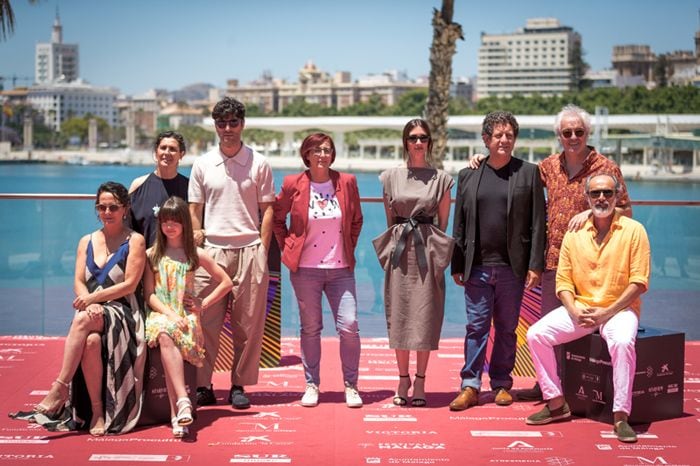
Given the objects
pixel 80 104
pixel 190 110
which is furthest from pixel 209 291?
pixel 80 104

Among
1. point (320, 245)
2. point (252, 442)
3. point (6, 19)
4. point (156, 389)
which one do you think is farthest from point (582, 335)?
point (6, 19)

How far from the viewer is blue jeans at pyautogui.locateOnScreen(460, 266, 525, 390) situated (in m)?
4.48

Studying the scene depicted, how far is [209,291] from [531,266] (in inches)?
60.6

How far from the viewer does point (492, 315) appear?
4613 millimetres

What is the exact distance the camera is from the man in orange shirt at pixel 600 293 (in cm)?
405

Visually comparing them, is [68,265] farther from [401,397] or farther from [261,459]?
[261,459]

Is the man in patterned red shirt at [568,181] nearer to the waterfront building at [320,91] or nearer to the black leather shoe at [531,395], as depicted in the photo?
the black leather shoe at [531,395]

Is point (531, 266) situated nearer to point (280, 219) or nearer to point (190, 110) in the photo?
point (280, 219)

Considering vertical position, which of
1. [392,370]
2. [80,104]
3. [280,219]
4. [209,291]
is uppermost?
[80,104]

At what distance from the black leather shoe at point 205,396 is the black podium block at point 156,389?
376 millimetres

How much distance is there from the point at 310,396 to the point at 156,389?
783mm

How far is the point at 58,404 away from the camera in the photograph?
4.06 meters

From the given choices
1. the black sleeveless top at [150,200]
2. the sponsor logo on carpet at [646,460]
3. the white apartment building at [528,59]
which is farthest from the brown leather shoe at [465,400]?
the white apartment building at [528,59]

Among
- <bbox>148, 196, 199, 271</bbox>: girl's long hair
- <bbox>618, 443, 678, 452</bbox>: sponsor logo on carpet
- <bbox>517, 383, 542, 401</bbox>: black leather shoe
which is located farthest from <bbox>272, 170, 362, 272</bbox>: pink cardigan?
<bbox>618, 443, 678, 452</bbox>: sponsor logo on carpet
